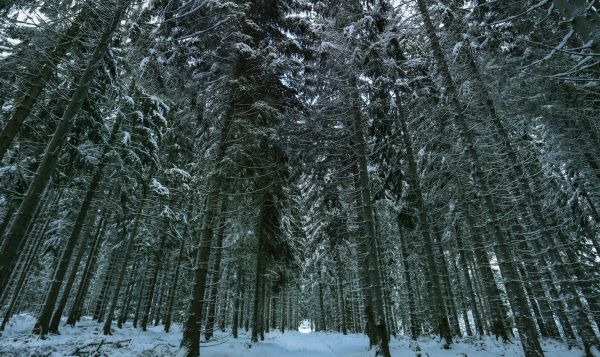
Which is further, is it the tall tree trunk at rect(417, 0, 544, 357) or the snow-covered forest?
the snow-covered forest

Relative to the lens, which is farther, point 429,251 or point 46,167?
point 429,251

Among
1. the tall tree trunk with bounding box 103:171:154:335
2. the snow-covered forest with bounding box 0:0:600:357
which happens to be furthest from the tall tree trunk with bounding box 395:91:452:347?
the tall tree trunk with bounding box 103:171:154:335

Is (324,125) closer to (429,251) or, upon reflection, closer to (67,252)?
(429,251)

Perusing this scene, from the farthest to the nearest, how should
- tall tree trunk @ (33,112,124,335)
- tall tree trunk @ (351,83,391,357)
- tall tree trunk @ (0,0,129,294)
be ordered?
tall tree trunk @ (33,112,124,335) < tall tree trunk @ (351,83,391,357) < tall tree trunk @ (0,0,129,294)

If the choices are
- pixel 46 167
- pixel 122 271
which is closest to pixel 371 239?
pixel 46 167

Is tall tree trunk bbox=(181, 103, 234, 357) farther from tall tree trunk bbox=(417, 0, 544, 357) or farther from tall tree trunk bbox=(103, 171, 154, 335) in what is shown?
tall tree trunk bbox=(417, 0, 544, 357)

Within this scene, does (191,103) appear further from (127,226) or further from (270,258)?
(127,226)

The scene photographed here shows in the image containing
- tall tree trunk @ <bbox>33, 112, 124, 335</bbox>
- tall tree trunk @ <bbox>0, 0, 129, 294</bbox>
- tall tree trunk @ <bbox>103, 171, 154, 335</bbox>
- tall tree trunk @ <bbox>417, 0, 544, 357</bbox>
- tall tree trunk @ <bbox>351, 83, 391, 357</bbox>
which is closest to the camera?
tall tree trunk @ <bbox>0, 0, 129, 294</bbox>

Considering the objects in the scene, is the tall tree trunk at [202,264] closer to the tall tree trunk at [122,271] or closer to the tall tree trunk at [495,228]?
the tall tree trunk at [122,271]

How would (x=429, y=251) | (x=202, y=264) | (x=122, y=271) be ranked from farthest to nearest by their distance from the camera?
(x=122, y=271) → (x=429, y=251) → (x=202, y=264)

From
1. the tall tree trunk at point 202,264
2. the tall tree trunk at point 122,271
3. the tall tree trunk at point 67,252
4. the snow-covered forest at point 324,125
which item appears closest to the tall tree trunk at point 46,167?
the snow-covered forest at point 324,125

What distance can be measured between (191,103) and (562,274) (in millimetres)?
15154

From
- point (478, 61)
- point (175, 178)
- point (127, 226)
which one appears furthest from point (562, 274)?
point (127, 226)

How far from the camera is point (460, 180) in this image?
13.1 m
